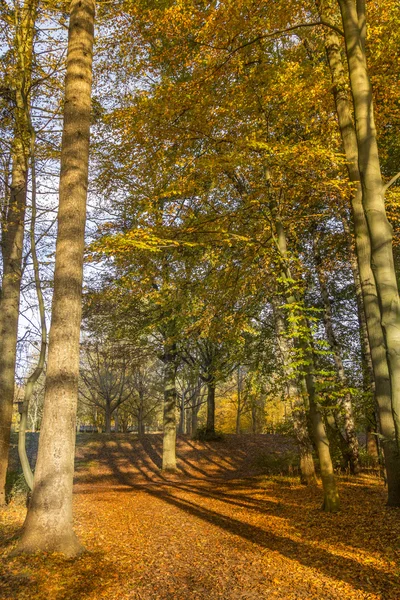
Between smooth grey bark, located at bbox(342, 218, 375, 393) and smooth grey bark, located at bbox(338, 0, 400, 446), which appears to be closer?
smooth grey bark, located at bbox(338, 0, 400, 446)

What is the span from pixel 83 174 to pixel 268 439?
70.2 feet

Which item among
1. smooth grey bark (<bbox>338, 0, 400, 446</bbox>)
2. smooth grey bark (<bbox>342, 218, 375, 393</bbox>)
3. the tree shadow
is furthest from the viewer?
smooth grey bark (<bbox>342, 218, 375, 393</bbox>)

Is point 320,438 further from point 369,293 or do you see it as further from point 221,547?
point 221,547

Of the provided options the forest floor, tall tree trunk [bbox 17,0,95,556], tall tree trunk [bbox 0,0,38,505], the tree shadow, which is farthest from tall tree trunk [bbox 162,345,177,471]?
tall tree trunk [bbox 17,0,95,556]

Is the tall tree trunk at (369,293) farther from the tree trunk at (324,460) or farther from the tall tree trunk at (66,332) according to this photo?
the tall tree trunk at (66,332)

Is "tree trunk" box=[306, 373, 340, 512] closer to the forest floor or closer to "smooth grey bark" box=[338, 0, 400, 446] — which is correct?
the forest floor

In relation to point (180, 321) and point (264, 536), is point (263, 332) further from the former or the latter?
point (264, 536)

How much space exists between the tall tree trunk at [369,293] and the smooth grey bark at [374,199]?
185cm

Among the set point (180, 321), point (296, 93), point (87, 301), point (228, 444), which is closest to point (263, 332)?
point (180, 321)

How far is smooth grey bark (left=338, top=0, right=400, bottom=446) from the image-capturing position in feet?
13.8

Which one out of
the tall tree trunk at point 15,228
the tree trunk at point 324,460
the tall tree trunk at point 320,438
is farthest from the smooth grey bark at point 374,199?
the tall tree trunk at point 15,228

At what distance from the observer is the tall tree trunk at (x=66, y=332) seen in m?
5.18

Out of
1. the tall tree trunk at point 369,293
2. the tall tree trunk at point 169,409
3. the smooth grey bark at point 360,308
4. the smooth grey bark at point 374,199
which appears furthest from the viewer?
the tall tree trunk at point 169,409

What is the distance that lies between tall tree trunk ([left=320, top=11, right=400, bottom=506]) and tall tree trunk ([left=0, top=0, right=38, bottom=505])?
6437 mm
